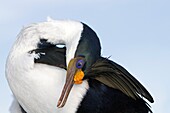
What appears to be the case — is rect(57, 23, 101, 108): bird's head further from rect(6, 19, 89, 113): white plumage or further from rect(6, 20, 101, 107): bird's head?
rect(6, 19, 89, 113): white plumage

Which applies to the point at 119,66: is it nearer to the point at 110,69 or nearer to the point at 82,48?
the point at 110,69

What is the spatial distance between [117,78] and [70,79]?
915 mm

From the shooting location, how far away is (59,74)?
9039 millimetres

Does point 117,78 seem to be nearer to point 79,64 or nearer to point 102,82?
point 102,82

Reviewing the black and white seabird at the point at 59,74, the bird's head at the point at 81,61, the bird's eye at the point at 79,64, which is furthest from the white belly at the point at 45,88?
the bird's eye at the point at 79,64

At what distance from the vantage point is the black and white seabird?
902 centimetres

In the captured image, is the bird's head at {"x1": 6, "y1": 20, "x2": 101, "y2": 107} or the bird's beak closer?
the bird's beak

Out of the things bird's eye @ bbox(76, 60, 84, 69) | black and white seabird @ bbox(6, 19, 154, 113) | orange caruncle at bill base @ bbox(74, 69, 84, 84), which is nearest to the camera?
bird's eye @ bbox(76, 60, 84, 69)

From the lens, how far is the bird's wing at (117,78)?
359 inches

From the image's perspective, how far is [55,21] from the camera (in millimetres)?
9211

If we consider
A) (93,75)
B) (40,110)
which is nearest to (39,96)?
(40,110)

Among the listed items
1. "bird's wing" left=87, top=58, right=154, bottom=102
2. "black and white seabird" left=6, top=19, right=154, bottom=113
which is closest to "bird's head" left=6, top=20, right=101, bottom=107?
"black and white seabird" left=6, top=19, right=154, bottom=113

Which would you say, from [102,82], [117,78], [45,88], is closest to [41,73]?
[45,88]

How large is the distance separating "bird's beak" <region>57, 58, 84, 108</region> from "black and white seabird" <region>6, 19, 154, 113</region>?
0.45ft
